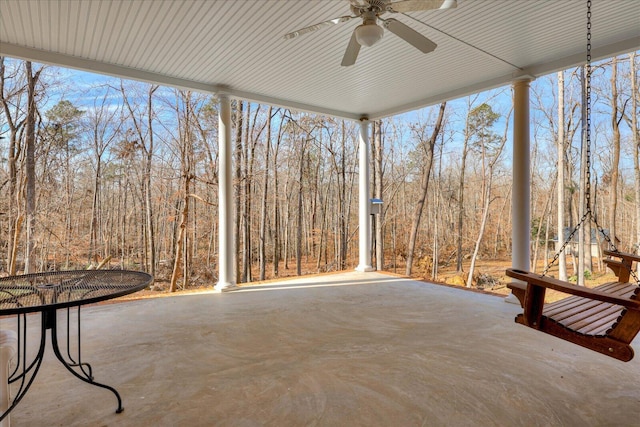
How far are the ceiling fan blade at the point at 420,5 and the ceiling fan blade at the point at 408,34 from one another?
0.37 ft

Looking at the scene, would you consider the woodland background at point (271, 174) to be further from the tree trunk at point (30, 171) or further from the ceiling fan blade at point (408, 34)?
the ceiling fan blade at point (408, 34)

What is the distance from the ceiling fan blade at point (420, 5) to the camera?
6.97ft

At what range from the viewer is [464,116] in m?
11.5

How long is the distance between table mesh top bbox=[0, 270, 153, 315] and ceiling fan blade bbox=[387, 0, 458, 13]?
2355 millimetres

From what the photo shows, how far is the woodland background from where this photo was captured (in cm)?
807

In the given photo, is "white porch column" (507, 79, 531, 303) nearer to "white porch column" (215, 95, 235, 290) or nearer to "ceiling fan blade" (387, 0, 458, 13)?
"ceiling fan blade" (387, 0, 458, 13)

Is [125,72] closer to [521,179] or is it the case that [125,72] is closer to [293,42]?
[293,42]

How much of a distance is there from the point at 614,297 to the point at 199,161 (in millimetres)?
9341

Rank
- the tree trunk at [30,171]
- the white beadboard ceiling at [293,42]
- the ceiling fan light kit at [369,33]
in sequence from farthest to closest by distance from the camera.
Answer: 1. the tree trunk at [30,171]
2. the white beadboard ceiling at [293,42]
3. the ceiling fan light kit at [369,33]

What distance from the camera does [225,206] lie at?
16.0ft

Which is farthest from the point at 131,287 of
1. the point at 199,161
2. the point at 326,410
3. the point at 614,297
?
the point at 199,161

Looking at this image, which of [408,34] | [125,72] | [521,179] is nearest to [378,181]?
[521,179]

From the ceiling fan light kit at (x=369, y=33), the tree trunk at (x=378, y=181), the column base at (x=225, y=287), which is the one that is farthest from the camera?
the tree trunk at (x=378, y=181)

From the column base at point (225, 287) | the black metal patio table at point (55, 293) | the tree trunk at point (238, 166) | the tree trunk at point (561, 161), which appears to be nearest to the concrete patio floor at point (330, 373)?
the black metal patio table at point (55, 293)
